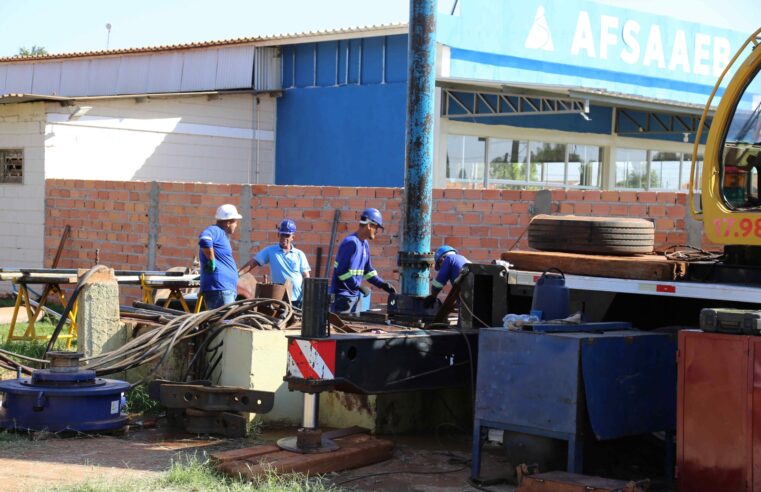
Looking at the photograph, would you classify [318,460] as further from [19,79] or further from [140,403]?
[19,79]

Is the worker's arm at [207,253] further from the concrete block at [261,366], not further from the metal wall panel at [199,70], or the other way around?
the metal wall panel at [199,70]

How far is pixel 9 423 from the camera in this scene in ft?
27.7

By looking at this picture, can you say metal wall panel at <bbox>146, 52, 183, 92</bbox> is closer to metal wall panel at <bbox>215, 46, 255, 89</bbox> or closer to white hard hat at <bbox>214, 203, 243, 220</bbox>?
metal wall panel at <bbox>215, 46, 255, 89</bbox>

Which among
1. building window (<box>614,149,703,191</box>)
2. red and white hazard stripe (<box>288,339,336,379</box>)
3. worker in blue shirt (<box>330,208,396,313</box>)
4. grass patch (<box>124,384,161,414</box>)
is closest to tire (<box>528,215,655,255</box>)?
red and white hazard stripe (<box>288,339,336,379</box>)

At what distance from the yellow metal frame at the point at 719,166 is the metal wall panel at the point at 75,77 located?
2274cm

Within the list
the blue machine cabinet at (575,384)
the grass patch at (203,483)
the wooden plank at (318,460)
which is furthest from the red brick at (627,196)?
the grass patch at (203,483)

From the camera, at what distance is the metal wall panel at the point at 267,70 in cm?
2481

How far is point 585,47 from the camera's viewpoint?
25938mm

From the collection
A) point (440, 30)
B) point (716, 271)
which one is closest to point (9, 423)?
point (716, 271)

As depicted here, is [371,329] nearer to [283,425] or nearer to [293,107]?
[283,425]

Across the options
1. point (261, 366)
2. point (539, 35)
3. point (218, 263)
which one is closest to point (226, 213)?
point (218, 263)

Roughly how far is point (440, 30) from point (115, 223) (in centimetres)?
890

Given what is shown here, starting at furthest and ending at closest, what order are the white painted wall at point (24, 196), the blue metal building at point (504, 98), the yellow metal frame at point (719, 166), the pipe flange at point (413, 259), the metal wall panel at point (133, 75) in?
1. the metal wall panel at point (133, 75)
2. the blue metal building at point (504, 98)
3. the white painted wall at point (24, 196)
4. the pipe flange at point (413, 259)
5. the yellow metal frame at point (719, 166)

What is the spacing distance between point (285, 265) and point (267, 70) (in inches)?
534
